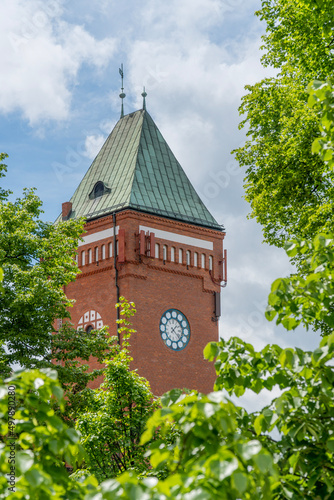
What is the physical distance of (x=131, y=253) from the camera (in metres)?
40.0

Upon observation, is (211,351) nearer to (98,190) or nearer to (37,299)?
(37,299)

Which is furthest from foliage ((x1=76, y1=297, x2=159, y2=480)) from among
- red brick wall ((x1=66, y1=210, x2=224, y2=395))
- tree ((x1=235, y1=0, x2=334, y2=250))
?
red brick wall ((x1=66, y1=210, x2=224, y2=395))

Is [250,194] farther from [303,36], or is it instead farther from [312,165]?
[303,36]

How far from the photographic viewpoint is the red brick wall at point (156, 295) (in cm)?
3919

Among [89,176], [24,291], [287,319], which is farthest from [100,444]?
[89,176]

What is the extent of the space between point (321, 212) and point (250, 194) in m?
4.30

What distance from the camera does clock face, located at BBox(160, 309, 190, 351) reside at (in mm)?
40125

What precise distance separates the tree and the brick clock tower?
18.9m

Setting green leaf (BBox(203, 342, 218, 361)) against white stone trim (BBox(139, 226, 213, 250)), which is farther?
white stone trim (BBox(139, 226, 213, 250))

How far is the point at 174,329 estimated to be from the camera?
133ft

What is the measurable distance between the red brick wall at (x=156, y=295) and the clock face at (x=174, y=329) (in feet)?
0.87

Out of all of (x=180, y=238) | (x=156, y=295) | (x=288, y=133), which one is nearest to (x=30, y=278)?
(x=288, y=133)

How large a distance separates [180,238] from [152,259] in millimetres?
2450

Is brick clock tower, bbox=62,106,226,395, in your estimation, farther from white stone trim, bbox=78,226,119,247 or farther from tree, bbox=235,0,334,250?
tree, bbox=235,0,334,250
